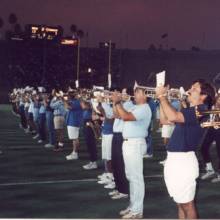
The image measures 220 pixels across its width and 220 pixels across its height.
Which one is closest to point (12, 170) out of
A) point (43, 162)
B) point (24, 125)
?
point (43, 162)

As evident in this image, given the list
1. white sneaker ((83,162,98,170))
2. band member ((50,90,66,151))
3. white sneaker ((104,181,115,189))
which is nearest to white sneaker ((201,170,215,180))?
white sneaker ((104,181,115,189))

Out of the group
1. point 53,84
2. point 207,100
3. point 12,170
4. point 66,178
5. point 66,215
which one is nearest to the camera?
point 207,100

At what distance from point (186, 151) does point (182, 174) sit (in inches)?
9.4

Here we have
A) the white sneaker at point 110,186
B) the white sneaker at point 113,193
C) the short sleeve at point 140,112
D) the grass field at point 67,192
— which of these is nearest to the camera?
the short sleeve at point 140,112

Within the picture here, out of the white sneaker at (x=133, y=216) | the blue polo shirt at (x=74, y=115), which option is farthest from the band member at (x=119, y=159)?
the blue polo shirt at (x=74, y=115)

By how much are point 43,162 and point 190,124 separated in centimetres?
879

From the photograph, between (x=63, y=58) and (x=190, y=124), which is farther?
(x=63, y=58)

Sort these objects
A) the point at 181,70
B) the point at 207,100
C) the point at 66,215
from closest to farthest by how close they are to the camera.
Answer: the point at 207,100, the point at 66,215, the point at 181,70

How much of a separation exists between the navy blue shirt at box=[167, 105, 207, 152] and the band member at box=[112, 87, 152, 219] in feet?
6.41

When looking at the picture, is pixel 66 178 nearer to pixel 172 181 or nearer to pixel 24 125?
pixel 172 181

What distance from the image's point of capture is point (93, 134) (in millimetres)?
12977

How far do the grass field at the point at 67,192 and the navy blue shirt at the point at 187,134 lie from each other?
2488 mm

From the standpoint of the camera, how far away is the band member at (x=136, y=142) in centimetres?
777

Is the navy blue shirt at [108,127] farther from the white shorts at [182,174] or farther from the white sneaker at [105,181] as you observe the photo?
the white shorts at [182,174]
